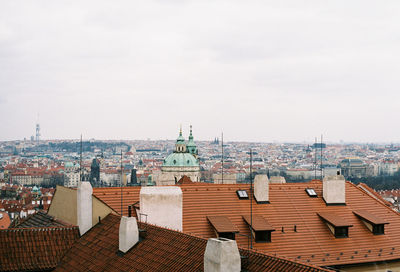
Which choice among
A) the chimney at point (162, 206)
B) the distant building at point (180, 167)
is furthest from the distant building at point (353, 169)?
the chimney at point (162, 206)

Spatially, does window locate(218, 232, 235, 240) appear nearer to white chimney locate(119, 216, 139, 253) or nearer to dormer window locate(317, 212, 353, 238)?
dormer window locate(317, 212, 353, 238)

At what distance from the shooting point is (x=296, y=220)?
A: 18.5 metres

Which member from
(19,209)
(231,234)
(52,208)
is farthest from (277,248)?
(19,209)

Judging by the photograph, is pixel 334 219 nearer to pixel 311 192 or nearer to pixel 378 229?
pixel 378 229

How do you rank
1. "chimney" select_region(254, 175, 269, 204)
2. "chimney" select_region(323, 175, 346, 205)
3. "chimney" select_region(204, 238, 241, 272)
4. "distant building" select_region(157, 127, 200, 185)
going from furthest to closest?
"distant building" select_region(157, 127, 200, 185) → "chimney" select_region(323, 175, 346, 205) → "chimney" select_region(254, 175, 269, 204) → "chimney" select_region(204, 238, 241, 272)

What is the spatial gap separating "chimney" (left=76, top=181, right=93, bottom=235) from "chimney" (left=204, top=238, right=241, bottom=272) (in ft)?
26.8

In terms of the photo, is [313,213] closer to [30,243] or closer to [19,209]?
[30,243]

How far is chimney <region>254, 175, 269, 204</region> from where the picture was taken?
18.9 m

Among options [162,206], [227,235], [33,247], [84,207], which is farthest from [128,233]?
[227,235]

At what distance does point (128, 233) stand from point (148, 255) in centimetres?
108

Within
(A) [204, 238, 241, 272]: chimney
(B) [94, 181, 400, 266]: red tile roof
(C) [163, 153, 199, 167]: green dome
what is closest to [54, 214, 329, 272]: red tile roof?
(A) [204, 238, 241, 272]: chimney

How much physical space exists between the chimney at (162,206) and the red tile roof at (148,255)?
998 mm

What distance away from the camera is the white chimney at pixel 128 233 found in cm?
1366

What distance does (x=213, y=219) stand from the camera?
17766mm
